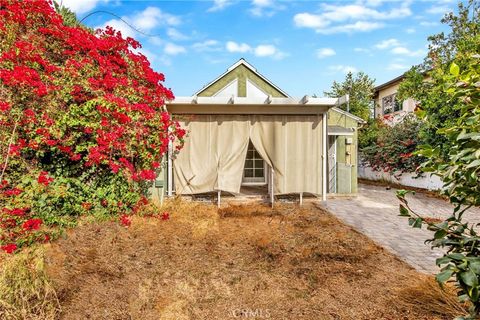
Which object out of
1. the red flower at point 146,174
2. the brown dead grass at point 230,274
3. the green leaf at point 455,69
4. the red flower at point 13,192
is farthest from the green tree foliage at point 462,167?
the red flower at point 13,192

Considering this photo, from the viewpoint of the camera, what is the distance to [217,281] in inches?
142

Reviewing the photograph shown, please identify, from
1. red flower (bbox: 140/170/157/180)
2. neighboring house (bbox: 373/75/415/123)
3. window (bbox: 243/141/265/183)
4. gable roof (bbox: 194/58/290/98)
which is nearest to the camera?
red flower (bbox: 140/170/157/180)

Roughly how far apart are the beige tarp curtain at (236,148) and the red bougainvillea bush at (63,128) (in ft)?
4.72

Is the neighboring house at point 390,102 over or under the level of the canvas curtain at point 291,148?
over

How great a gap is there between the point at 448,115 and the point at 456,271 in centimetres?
1089

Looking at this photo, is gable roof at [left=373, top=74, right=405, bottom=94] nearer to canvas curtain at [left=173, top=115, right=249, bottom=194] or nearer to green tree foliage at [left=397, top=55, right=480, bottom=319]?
canvas curtain at [left=173, top=115, right=249, bottom=194]

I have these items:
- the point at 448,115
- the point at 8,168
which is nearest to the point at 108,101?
the point at 8,168

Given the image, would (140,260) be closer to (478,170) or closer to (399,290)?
(399,290)

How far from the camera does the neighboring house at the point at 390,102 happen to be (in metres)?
16.7

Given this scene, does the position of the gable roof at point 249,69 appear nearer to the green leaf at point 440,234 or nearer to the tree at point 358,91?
the tree at point 358,91

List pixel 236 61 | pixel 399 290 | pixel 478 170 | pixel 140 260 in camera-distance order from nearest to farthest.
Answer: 1. pixel 478 170
2. pixel 399 290
3. pixel 140 260
4. pixel 236 61

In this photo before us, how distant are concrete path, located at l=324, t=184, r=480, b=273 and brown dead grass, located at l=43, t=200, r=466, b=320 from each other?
34 cm

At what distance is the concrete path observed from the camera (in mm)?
4473

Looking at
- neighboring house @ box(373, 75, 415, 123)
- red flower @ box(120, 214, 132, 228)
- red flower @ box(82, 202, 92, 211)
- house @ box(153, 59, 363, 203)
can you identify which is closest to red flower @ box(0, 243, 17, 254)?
red flower @ box(82, 202, 92, 211)
